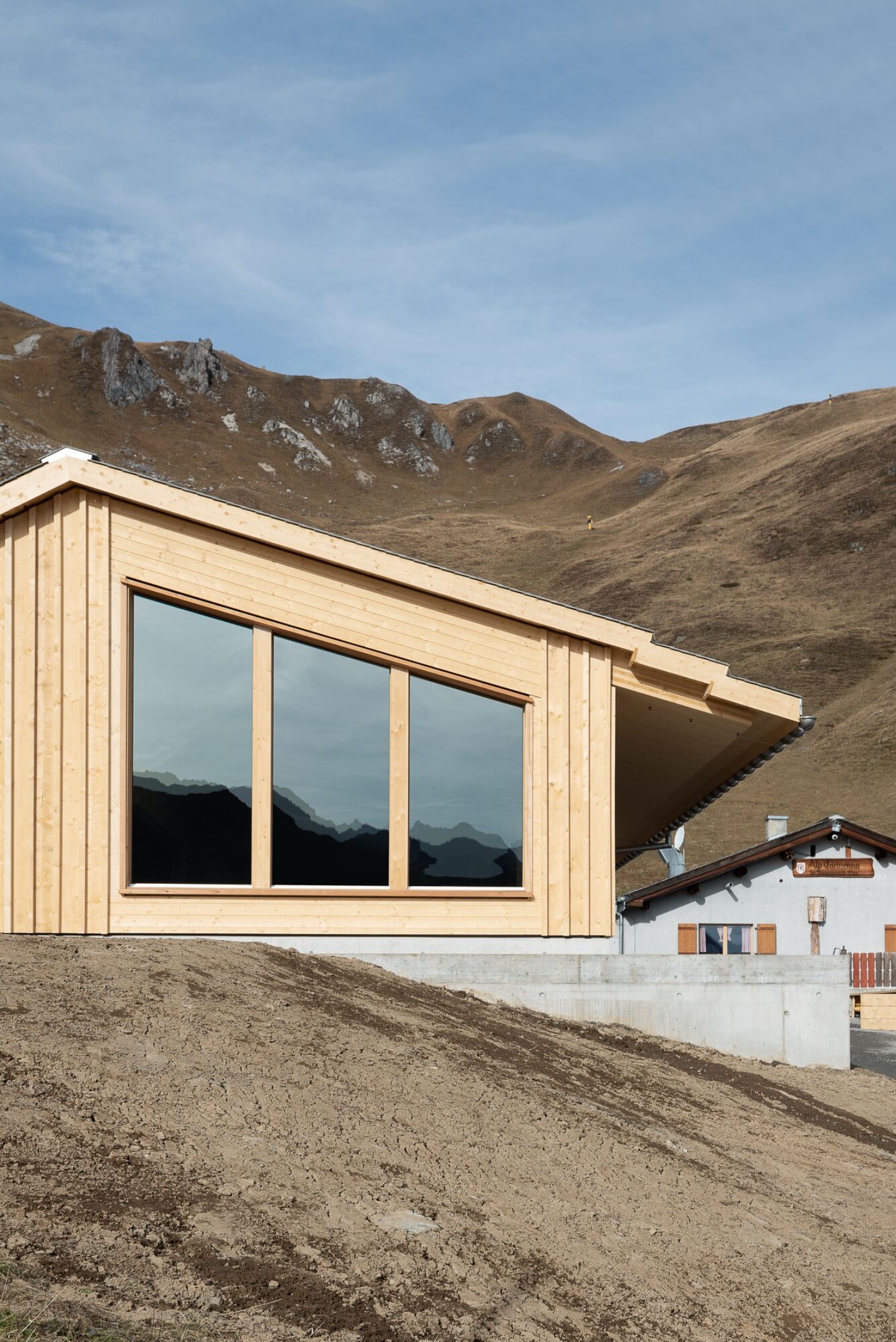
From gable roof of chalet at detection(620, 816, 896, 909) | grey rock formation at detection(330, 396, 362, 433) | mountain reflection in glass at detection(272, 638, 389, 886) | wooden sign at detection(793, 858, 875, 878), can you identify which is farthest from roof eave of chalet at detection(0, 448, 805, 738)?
grey rock formation at detection(330, 396, 362, 433)

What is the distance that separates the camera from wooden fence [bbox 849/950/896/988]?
25500 millimetres

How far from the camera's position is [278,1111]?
686cm

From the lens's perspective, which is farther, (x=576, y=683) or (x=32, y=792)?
(x=576, y=683)

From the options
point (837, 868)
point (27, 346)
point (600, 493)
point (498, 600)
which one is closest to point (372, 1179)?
point (498, 600)

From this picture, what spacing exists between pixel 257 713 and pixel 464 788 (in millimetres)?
2446

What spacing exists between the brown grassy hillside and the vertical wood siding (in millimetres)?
32323

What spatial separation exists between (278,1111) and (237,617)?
683cm

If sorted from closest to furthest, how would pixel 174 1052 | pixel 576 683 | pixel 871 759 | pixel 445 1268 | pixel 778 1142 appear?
pixel 445 1268 → pixel 174 1052 → pixel 778 1142 → pixel 576 683 → pixel 871 759

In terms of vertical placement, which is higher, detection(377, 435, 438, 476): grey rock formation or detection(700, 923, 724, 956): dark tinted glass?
detection(377, 435, 438, 476): grey rock formation

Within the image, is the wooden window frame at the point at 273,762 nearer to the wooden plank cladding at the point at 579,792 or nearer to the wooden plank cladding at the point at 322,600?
the wooden plank cladding at the point at 322,600

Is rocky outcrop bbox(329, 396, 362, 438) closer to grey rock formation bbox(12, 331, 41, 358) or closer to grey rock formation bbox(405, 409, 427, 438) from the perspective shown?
grey rock formation bbox(405, 409, 427, 438)

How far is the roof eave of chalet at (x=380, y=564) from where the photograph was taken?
12469mm

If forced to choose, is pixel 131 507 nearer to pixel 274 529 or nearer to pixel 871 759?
pixel 274 529

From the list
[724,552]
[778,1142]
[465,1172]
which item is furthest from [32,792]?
[724,552]
